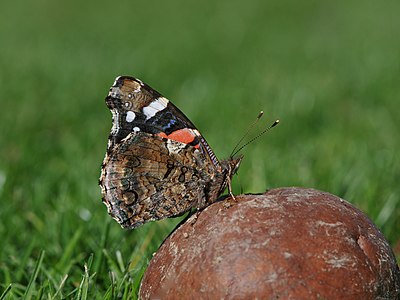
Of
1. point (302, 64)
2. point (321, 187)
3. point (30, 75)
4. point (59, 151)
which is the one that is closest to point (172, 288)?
point (321, 187)

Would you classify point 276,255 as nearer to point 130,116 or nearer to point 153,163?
point 153,163

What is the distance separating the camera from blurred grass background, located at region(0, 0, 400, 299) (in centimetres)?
432

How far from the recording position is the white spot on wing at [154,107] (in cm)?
350

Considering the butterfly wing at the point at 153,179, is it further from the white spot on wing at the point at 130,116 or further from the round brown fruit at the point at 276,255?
the round brown fruit at the point at 276,255

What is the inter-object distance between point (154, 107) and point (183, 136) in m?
0.23

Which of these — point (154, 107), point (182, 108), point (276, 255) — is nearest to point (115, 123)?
point (154, 107)

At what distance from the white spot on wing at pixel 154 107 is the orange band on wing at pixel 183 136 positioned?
0.39 feet

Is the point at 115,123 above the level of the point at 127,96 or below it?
below

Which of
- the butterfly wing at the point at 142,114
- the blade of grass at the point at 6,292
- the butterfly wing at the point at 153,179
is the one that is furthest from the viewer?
the butterfly wing at the point at 142,114

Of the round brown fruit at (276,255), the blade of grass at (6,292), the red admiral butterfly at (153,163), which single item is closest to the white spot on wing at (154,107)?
the red admiral butterfly at (153,163)

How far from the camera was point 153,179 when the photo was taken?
3410mm

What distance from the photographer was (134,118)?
3.52 meters

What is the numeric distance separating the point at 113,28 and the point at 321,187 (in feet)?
28.3

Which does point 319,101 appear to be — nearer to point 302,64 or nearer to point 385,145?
point 385,145
